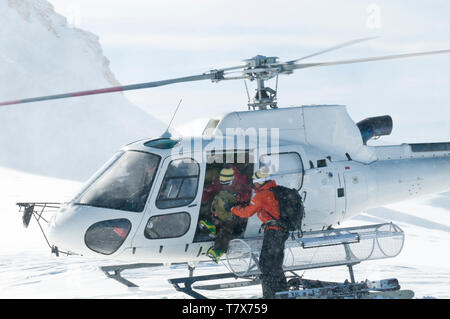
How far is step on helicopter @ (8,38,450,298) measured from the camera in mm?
→ 6426

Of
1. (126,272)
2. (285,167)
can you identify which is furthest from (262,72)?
(126,272)

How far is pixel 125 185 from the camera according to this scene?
21.3ft

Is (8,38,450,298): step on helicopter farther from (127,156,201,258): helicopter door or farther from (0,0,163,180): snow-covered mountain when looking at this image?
(0,0,163,180): snow-covered mountain

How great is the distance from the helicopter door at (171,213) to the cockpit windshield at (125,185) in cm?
13

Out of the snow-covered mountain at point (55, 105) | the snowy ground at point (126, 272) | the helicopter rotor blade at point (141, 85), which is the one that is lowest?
the snowy ground at point (126, 272)

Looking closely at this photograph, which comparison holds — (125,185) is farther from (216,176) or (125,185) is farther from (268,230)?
(268,230)

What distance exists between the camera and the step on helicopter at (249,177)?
21.1 ft

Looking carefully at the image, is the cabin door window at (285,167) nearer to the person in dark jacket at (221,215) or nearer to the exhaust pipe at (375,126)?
the person in dark jacket at (221,215)

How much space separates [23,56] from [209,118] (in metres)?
101

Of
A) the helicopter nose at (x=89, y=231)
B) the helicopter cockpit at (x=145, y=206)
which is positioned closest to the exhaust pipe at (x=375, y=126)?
the helicopter cockpit at (x=145, y=206)

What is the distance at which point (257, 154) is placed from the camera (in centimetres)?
717
